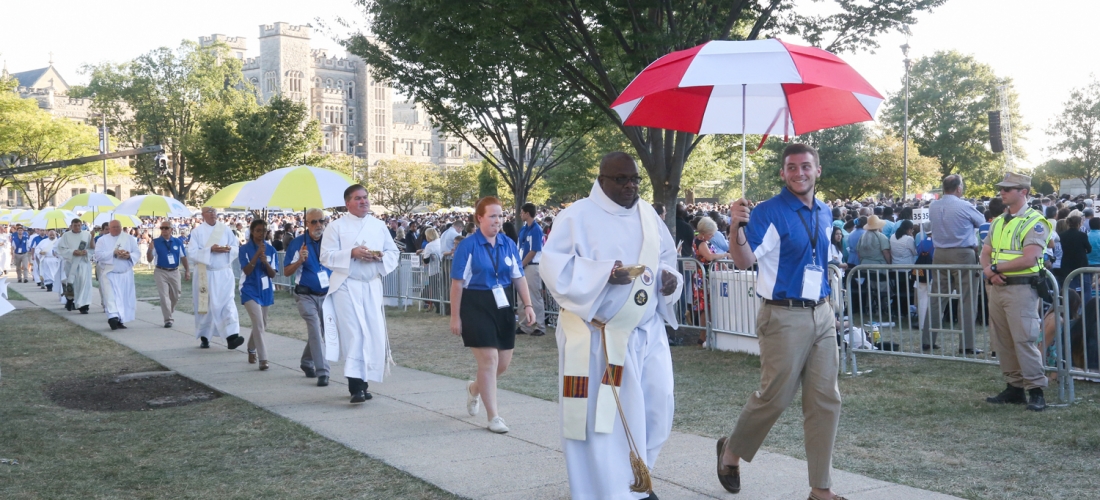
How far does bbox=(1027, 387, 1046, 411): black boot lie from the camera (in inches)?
302

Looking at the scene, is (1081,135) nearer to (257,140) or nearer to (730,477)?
(257,140)

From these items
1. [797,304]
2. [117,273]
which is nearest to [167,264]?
[117,273]

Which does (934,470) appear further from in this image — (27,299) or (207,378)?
(27,299)

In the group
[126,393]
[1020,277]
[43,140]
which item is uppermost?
[43,140]

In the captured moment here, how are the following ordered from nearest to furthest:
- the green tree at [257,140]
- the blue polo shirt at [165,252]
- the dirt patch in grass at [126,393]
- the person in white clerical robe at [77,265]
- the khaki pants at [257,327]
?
the dirt patch in grass at [126,393], the khaki pants at [257,327], the blue polo shirt at [165,252], the person in white clerical robe at [77,265], the green tree at [257,140]

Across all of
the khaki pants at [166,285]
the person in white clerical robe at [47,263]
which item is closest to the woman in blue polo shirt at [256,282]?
the khaki pants at [166,285]

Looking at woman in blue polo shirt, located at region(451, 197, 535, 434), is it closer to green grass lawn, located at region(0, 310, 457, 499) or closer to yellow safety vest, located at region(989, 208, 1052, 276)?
green grass lawn, located at region(0, 310, 457, 499)

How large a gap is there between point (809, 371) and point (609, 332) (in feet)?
3.57

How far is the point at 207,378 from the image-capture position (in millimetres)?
10469

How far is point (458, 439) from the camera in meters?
7.09

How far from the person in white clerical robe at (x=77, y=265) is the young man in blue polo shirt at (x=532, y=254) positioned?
9714 millimetres

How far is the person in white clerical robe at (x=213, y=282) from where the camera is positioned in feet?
43.0

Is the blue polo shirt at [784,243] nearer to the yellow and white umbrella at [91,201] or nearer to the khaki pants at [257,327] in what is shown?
A: the khaki pants at [257,327]

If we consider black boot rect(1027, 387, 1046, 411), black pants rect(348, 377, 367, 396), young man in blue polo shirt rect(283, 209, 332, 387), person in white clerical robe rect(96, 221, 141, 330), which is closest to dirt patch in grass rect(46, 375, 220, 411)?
young man in blue polo shirt rect(283, 209, 332, 387)
